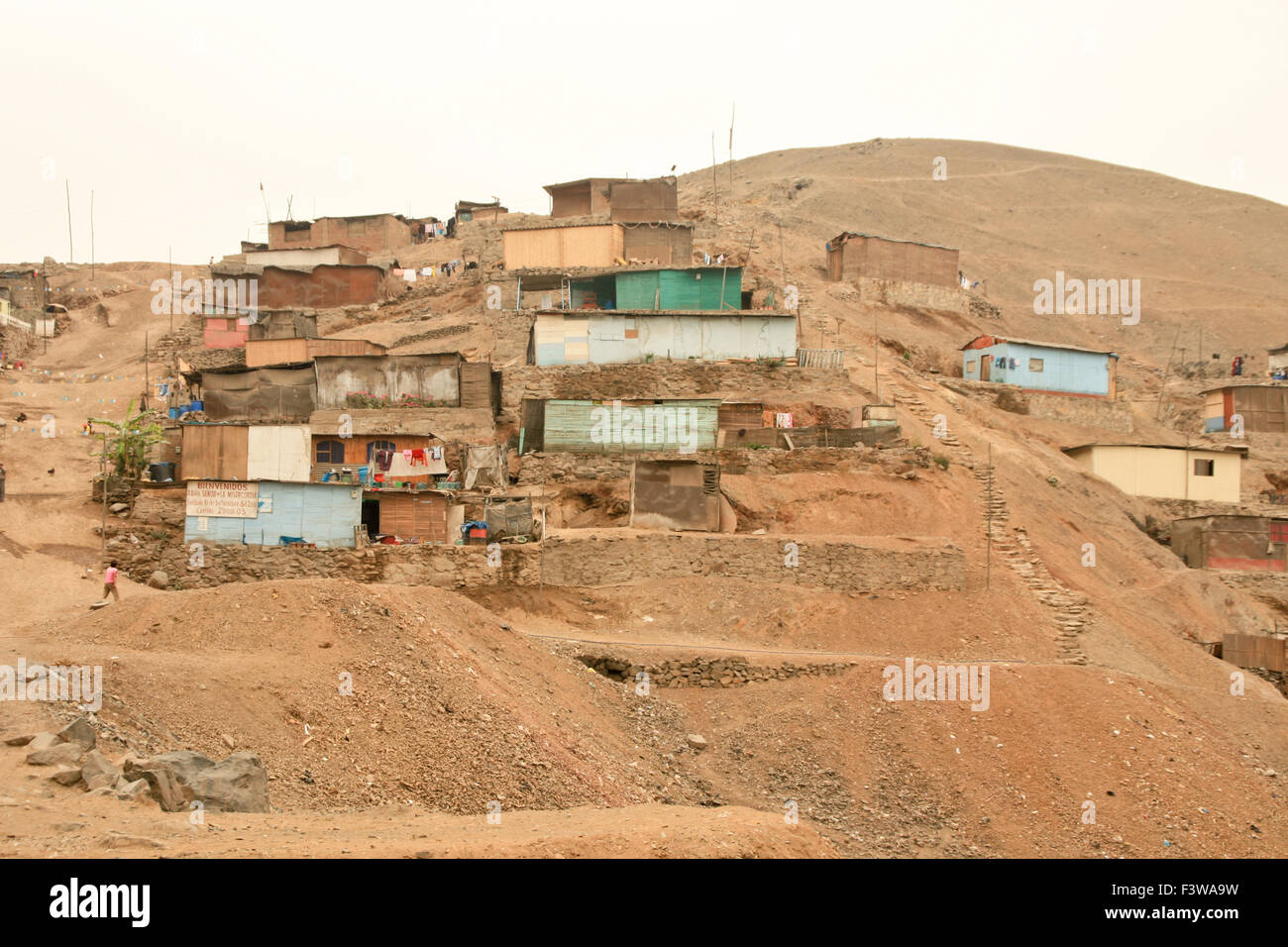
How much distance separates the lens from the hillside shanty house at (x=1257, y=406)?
1642 inches

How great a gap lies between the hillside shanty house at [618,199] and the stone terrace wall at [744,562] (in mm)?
26544

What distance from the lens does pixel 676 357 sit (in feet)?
114

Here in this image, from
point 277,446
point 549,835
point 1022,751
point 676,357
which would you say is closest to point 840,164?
point 676,357

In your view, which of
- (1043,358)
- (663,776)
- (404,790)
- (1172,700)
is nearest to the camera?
(404,790)

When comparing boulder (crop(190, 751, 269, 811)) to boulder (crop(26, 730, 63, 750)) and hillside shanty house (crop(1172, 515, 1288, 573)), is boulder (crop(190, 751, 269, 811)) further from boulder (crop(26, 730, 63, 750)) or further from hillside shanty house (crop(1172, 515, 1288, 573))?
hillside shanty house (crop(1172, 515, 1288, 573))

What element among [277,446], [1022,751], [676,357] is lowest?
[1022,751]

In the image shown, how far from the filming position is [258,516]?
2509 cm

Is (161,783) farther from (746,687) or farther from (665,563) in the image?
(665,563)

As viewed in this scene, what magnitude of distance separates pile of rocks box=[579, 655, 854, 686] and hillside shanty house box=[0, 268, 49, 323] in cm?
3897

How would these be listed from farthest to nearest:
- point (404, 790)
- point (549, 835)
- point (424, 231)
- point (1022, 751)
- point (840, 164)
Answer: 1. point (840, 164)
2. point (424, 231)
3. point (1022, 751)
4. point (404, 790)
5. point (549, 835)
